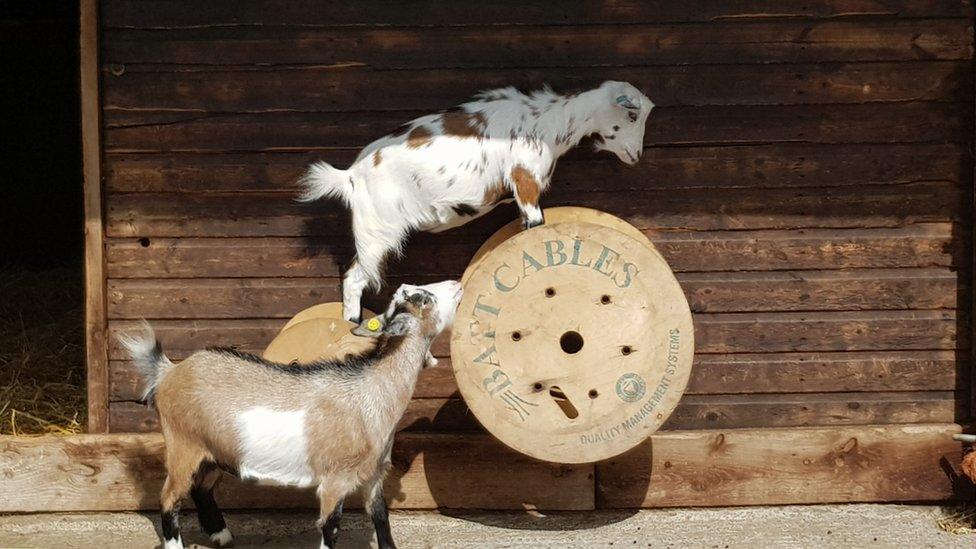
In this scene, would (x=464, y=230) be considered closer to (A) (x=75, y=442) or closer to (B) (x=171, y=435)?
(B) (x=171, y=435)

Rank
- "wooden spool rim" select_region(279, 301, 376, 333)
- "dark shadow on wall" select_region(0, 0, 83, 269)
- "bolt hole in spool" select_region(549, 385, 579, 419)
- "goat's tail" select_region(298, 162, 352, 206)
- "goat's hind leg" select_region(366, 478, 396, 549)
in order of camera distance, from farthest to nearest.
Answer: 1. "dark shadow on wall" select_region(0, 0, 83, 269)
2. "wooden spool rim" select_region(279, 301, 376, 333)
3. "goat's tail" select_region(298, 162, 352, 206)
4. "bolt hole in spool" select_region(549, 385, 579, 419)
5. "goat's hind leg" select_region(366, 478, 396, 549)

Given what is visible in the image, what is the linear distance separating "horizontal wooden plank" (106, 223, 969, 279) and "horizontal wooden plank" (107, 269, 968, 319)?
0.04m

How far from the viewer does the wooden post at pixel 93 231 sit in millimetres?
5598

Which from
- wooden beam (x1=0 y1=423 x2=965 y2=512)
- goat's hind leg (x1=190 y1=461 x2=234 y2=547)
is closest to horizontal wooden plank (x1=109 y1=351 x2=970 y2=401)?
wooden beam (x1=0 y1=423 x2=965 y2=512)

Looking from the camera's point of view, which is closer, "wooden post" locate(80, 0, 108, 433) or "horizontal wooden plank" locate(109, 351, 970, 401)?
"wooden post" locate(80, 0, 108, 433)

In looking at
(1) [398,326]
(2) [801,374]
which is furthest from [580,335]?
(2) [801,374]

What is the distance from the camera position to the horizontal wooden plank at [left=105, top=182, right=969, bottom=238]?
574 centimetres

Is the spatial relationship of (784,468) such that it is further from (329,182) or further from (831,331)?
(329,182)

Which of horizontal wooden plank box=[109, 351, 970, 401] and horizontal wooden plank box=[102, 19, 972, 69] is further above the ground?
horizontal wooden plank box=[102, 19, 972, 69]

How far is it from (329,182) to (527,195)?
0.95 metres

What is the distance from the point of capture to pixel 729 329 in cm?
581

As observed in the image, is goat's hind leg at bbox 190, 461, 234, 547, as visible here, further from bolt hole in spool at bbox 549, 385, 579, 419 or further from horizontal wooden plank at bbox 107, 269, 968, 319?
bolt hole in spool at bbox 549, 385, 579, 419

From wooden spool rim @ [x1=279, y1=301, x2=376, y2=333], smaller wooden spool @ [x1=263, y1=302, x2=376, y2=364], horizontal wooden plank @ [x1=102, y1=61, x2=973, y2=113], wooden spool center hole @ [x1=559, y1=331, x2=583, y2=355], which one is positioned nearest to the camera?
smaller wooden spool @ [x1=263, y1=302, x2=376, y2=364]

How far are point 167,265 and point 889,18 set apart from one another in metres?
3.84
